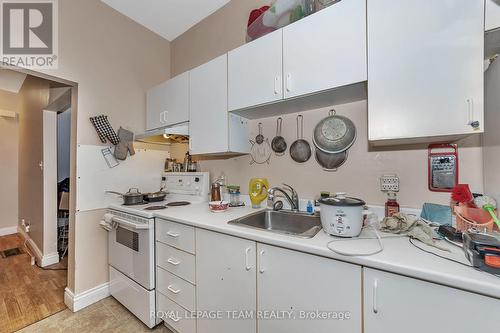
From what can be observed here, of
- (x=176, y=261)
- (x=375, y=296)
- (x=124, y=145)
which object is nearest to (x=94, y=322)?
(x=176, y=261)

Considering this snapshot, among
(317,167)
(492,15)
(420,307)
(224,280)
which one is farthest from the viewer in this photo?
(317,167)

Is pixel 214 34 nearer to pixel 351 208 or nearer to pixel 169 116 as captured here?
pixel 169 116

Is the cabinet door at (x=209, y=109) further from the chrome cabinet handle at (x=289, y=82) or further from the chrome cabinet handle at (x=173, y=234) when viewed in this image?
the chrome cabinet handle at (x=173, y=234)

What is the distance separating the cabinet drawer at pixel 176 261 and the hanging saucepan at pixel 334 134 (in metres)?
1.18

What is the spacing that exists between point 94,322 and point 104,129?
1.61m

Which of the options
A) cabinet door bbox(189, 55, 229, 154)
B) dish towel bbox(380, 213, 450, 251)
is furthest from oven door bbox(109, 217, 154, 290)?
dish towel bbox(380, 213, 450, 251)

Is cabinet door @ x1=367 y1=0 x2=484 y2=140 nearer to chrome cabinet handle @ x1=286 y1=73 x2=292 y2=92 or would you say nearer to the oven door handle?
chrome cabinet handle @ x1=286 y1=73 x2=292 y2=92

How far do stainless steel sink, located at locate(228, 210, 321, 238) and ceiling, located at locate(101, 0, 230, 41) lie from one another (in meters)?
2.10

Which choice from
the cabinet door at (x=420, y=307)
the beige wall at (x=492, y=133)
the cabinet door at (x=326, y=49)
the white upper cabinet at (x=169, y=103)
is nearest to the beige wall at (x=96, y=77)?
the white upper cabinet at (x=169, y=103)

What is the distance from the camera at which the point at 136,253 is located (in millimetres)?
1625

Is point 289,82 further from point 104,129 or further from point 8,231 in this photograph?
point 8,231

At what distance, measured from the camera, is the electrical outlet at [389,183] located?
49.5 inches

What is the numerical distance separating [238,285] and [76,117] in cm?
194

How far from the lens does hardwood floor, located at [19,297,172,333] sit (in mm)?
1555
